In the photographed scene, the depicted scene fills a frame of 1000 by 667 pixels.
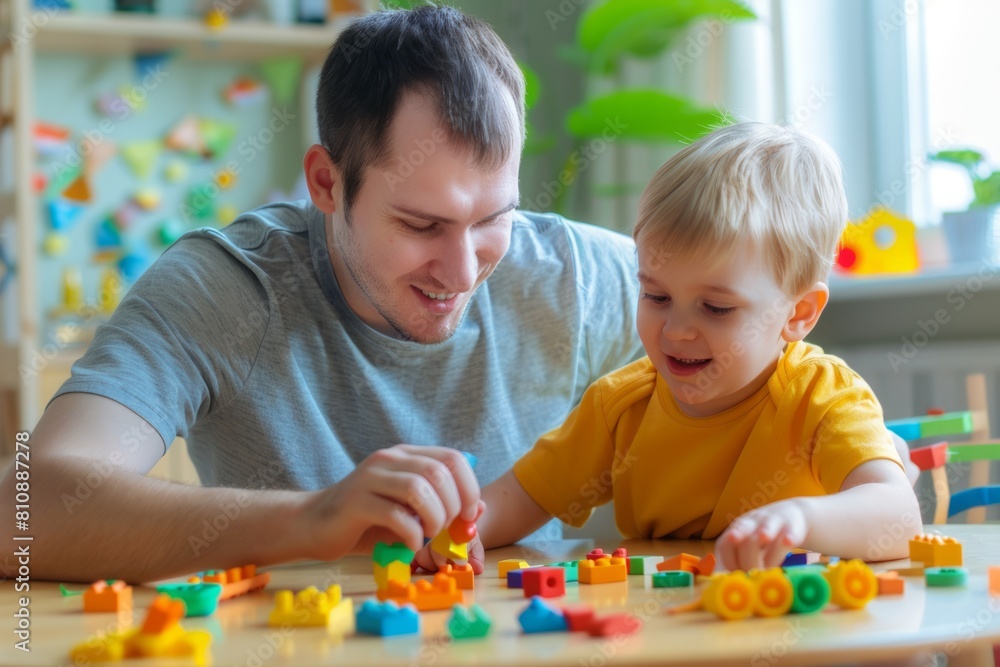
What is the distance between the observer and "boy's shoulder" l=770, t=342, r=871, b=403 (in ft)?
3.72

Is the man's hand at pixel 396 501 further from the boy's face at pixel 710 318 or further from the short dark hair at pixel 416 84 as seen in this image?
the short dark hair at pixel 416 84

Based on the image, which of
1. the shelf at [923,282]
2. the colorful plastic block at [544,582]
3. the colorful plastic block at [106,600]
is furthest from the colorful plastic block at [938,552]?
the shelf at [923,282]

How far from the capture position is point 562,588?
86cm

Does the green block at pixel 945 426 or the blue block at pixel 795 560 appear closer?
the blue block at pixel 795 560

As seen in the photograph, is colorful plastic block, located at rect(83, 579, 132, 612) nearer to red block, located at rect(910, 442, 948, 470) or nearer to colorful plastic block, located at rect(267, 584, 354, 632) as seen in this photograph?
colorful plastic block, located at rect(267, 584, 354, 632)

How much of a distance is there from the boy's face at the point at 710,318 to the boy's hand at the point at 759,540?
0.29 meters

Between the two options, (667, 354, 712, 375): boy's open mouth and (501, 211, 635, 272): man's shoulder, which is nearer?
(667, 354, 712, 375): boy's open mouth

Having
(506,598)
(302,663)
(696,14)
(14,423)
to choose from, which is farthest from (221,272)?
(14,423)

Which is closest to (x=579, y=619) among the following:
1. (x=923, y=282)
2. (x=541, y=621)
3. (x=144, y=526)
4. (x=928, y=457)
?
(x=541, y=621)

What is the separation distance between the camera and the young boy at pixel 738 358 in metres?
1.12

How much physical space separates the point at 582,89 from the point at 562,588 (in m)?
2.58

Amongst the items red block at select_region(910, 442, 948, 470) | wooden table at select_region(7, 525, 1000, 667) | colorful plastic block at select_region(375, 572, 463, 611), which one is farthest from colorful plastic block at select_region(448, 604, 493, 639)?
red block at select_region(910, 442, 948, 470)

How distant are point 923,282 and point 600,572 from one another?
1.46 m

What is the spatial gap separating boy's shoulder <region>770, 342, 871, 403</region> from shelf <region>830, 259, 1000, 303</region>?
1.01 metres
